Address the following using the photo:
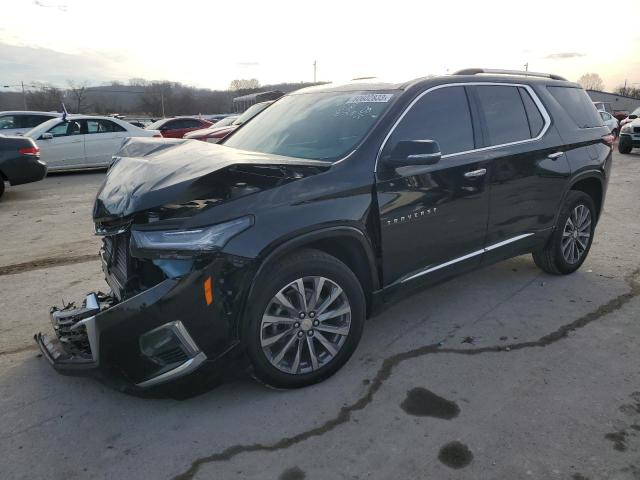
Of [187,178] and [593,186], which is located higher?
[187,178]

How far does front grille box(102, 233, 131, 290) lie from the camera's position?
9.40ft

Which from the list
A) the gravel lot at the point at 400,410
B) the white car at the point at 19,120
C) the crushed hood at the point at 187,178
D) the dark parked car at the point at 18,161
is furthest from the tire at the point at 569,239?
the white car at the point at 19,120

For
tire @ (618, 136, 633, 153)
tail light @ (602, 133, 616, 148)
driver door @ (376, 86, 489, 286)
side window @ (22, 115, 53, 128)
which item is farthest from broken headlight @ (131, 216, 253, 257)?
tire @ (618, 136, 633, 153)

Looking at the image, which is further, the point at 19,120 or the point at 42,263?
the point at 19,120

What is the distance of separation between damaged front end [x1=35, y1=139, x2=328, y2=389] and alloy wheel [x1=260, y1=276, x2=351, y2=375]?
243mm

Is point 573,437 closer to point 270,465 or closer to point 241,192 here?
point 270,465

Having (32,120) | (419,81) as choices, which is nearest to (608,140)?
(419,81)

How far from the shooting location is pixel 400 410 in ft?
9.68

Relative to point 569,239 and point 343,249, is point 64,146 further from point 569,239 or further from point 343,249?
point 569,239

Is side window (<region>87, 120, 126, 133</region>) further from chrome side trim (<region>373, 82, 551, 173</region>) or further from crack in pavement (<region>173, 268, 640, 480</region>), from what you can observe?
crack in pavement (<region>173, 268, 640, 480</region>)

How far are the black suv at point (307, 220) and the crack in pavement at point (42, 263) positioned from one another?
2.37 meters

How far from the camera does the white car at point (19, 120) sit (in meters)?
14.4

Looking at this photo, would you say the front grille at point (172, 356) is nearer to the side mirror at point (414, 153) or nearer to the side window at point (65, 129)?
the side mirror at point (414, 153)

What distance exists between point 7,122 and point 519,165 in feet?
48.8
